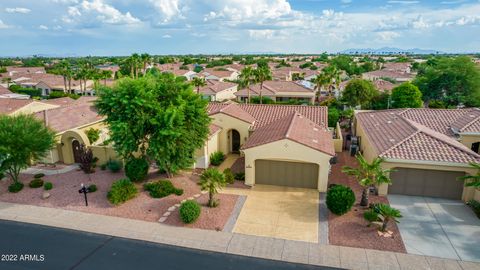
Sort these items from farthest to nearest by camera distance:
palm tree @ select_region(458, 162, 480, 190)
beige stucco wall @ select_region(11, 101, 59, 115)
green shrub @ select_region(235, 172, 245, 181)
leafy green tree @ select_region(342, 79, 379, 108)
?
1. leafy green tree @ select_region(342, 79, 379, 108)
2. beige stucco wall @ select_region(11, 101, 59, 115)
3. green shrub @ select_region(235, 172, 245, 181)
4. palm tree @ select_region(458, 162, 480, 190)

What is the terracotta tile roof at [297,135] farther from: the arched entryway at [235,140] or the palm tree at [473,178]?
the palm tree at [473,178]

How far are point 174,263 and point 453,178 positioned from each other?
18.4m

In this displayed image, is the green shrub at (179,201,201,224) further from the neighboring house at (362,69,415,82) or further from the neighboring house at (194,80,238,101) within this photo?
the neighboring house at (362,69,415,82)

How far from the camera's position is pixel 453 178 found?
2044 centimetres

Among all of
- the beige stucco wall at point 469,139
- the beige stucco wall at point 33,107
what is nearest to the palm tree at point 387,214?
the beige stucco wall at point 469,139

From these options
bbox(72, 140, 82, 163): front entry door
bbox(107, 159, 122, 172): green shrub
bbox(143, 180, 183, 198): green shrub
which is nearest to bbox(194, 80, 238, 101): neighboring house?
bbox(72, 140, 82, 163): front entry door

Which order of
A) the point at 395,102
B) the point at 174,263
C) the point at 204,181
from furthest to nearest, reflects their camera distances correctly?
the point at 395,102, the point at 204,181, the point at 174,263

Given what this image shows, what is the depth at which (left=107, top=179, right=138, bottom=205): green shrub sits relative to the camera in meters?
19.8

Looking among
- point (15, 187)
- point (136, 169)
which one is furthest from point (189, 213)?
point (15, 187)

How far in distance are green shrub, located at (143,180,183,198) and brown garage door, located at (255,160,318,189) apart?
20.1ft

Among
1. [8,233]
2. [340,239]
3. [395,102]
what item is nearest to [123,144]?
[8,233]

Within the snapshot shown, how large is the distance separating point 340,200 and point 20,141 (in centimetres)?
2168

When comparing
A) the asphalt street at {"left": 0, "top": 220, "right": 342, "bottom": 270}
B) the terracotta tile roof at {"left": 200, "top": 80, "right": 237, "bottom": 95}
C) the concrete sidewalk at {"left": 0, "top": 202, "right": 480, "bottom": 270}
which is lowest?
the asphalt street at {"left": 0, "top": 220, "right": 342, "bottom": 270}

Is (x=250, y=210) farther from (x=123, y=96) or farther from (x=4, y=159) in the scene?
(x=4, y=159)
